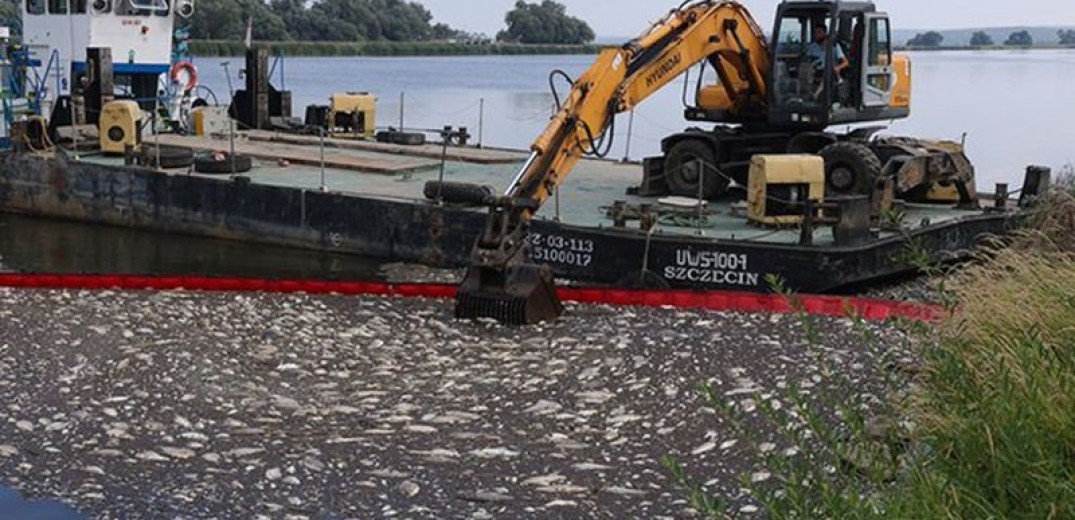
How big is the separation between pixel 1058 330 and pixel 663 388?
12.0 ft

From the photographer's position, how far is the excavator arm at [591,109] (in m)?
13.2

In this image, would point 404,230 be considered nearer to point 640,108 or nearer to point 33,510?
point 33,510

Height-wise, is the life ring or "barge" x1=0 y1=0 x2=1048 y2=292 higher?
the life ring

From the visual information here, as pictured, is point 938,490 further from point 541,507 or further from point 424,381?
point 424,381

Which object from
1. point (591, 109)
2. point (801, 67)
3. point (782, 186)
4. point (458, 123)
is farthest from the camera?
point (458, 123)

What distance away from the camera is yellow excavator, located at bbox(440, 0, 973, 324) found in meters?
15.0

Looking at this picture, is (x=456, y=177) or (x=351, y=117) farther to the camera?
(x=351, y=117)

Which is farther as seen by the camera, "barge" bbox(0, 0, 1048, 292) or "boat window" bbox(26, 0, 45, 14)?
"boat window" bbox(26, 0, 45, 14)

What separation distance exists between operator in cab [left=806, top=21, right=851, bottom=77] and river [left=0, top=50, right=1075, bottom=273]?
7110 millimetres

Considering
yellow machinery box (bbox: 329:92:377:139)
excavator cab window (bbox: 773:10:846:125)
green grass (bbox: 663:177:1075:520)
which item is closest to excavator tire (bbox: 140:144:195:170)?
yellow machinery box (bbox: 329:92:377:139)

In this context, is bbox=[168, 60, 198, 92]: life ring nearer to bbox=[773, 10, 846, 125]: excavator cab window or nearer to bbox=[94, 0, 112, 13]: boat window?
bbox=[94, 0, 112, 13]: boat window

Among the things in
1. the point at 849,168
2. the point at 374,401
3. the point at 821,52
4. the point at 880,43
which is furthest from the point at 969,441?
the point at 880,43

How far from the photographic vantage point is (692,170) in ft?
60.3

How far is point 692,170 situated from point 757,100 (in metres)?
1.27
